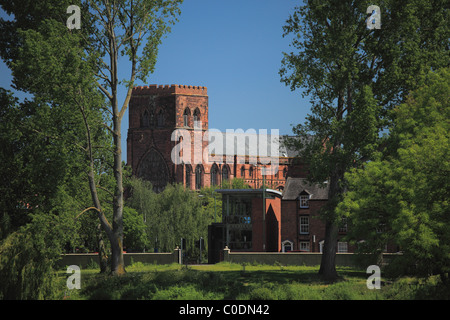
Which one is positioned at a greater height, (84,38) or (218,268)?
(84,38)

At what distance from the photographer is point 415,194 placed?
90.3ft

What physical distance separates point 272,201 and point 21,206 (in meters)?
37.1

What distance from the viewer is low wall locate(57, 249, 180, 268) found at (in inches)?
1907

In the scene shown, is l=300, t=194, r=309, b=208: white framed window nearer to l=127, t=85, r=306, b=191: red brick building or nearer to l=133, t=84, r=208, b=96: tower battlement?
l=127, t=85, r=306, b=191: red brick building

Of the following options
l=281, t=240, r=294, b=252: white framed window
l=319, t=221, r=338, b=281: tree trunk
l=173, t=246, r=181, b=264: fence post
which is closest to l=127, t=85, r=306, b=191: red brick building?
l=281, t=240, r=294, b=252: white framed window

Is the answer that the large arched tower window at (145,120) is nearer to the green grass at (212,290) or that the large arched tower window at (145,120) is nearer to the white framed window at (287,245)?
the white framed window at (287,245)

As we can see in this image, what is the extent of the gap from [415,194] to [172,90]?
9118 cm

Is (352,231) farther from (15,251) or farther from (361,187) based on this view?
(15,251)

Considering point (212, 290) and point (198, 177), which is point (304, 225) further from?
point (198, 177)

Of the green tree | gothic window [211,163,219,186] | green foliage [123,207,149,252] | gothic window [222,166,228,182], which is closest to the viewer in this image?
the green tree

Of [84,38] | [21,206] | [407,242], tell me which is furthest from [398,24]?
[21,206]

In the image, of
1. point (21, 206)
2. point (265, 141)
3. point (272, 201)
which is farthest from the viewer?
point (265, 141)

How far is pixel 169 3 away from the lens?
38.2 meters

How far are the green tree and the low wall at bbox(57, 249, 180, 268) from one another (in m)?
20.6
